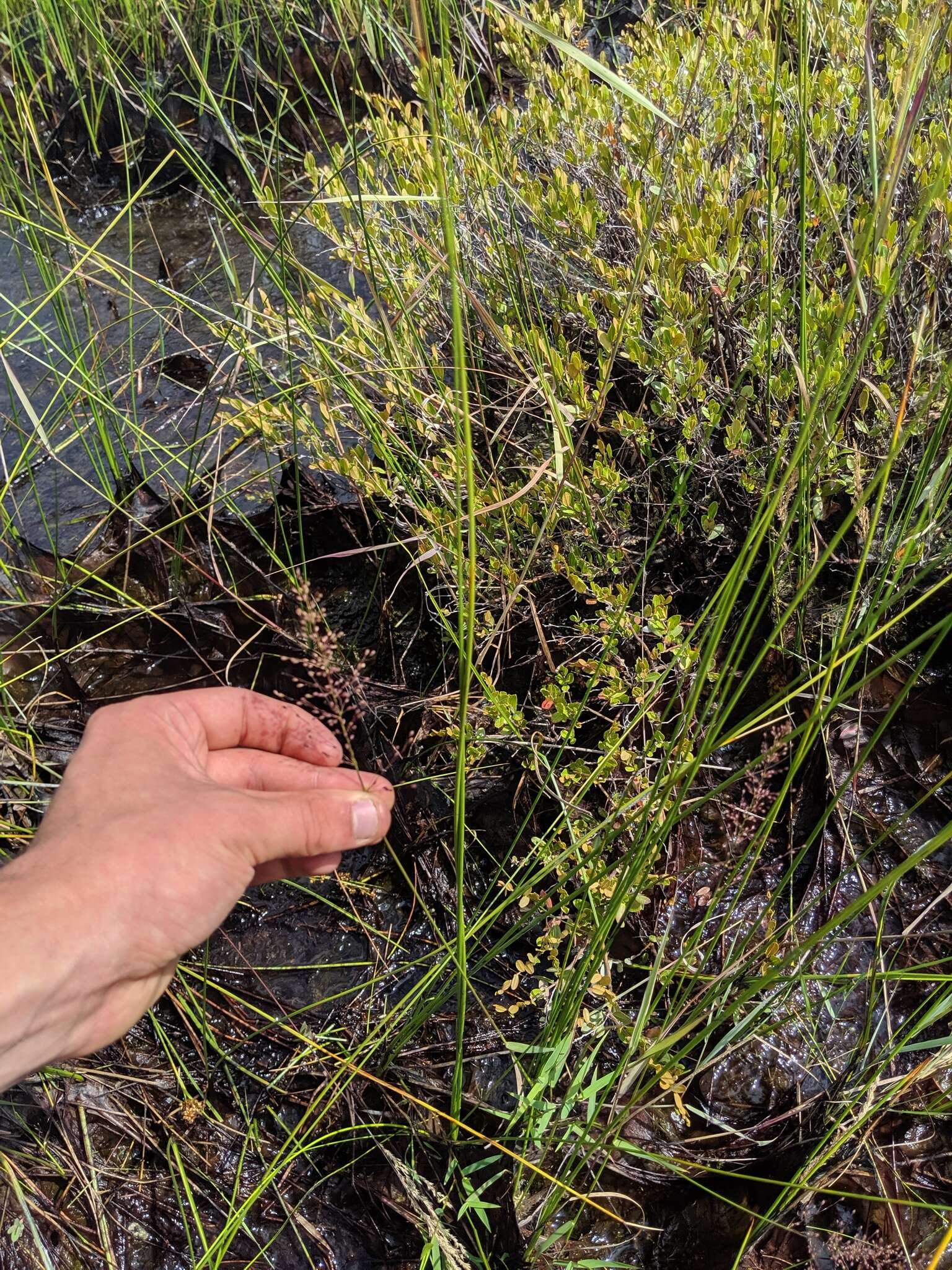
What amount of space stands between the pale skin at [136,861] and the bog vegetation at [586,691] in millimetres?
215

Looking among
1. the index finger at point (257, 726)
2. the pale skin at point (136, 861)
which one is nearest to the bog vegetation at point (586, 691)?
the index finger at point (257, 726)

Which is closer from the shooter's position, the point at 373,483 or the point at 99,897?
the point at 99,897

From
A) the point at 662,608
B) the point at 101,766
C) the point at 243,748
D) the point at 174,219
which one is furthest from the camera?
the point at 174,219

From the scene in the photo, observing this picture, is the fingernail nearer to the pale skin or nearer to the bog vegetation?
the pale skin

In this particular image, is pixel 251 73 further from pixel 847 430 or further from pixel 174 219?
pixel 847 430

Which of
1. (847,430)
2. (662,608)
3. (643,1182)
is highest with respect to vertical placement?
(847,430)

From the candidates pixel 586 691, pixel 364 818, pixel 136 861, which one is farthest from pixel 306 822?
pixel 586 691

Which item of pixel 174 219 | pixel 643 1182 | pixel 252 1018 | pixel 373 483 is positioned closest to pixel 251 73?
pixel 174 219

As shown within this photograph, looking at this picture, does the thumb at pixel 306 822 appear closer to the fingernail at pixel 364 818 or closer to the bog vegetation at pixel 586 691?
the fingernail at pixel 364 818

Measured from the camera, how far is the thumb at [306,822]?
1428 mm

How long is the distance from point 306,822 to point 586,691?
33.3 inches

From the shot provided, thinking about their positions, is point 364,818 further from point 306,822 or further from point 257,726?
point 257,726

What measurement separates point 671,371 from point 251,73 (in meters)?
4.01

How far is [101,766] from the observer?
146 centimetres
